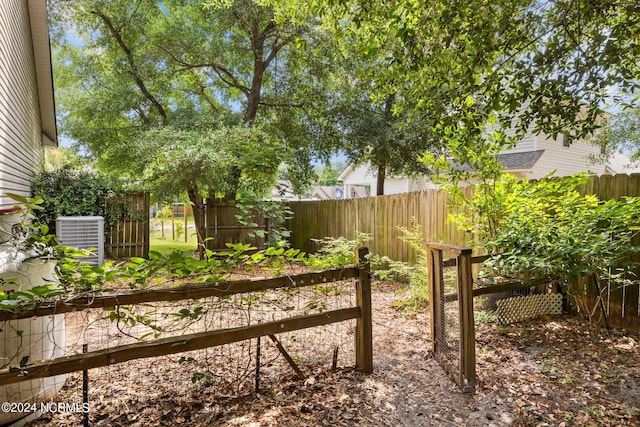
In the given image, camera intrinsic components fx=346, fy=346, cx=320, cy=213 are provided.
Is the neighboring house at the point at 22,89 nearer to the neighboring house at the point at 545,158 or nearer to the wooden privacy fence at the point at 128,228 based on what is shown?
the wooden privacy fence at the point at 128,228

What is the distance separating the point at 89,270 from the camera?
178cm

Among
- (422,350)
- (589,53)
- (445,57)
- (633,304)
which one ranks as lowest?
(422,350)

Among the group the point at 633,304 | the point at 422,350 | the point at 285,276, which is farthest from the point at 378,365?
the point at 633,304

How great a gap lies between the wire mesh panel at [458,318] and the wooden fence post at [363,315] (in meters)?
0.64

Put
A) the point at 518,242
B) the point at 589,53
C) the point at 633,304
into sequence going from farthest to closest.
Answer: the point at 633,304
the point at 518,242
the point at 589,53

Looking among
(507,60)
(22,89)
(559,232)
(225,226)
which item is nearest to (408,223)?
(559,232)

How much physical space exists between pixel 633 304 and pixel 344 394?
3.03 meters

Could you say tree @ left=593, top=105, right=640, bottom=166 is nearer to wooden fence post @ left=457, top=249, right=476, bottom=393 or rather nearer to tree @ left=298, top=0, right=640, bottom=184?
tree @ left=298, top=0, right=640, bottom=184

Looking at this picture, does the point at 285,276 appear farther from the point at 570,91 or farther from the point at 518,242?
the point at 570,91

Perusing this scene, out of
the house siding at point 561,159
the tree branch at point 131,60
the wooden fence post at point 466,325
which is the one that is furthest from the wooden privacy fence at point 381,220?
the house siding at point 561,159

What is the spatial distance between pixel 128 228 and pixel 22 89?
3583mm

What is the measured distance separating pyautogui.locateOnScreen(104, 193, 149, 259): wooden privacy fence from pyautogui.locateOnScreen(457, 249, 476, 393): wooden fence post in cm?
801

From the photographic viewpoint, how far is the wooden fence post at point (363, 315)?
8.45 feet

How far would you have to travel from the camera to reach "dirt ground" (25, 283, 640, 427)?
2.06 m
